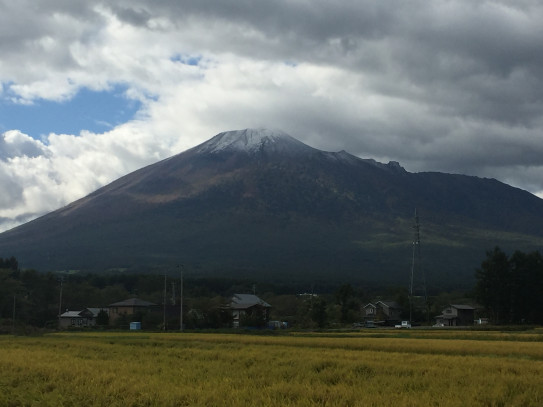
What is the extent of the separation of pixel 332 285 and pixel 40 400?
15683cm

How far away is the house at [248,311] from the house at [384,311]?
21.4m

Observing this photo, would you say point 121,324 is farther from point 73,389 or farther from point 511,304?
point 73,389

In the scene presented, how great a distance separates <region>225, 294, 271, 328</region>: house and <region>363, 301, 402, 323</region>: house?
21404 millimetres

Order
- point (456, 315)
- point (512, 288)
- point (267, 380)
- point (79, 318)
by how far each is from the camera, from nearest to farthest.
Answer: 1. point (267, 380)
2. point (512, 288)
3. point (456, 315)
4. point (79, 318)

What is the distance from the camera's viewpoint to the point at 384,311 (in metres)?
116

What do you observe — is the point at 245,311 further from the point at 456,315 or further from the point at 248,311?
the point at 456,315

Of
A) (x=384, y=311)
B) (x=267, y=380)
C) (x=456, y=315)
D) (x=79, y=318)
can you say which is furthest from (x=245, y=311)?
(x=267, y=380)

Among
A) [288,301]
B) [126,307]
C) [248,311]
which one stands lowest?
[126,307]

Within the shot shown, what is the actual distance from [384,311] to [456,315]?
12.9 meters

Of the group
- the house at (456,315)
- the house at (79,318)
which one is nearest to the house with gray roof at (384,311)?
the house at (456,315)

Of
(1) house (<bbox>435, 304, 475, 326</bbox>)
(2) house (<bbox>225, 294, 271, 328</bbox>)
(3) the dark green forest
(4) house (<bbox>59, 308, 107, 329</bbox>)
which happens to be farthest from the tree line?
(4) house (<bbox>59, 308, 107, 329</bbox>)

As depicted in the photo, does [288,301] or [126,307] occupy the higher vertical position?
[288,301]

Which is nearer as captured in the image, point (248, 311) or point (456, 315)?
point (248, 311)

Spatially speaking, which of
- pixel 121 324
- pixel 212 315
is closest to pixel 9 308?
pixel 121 324
